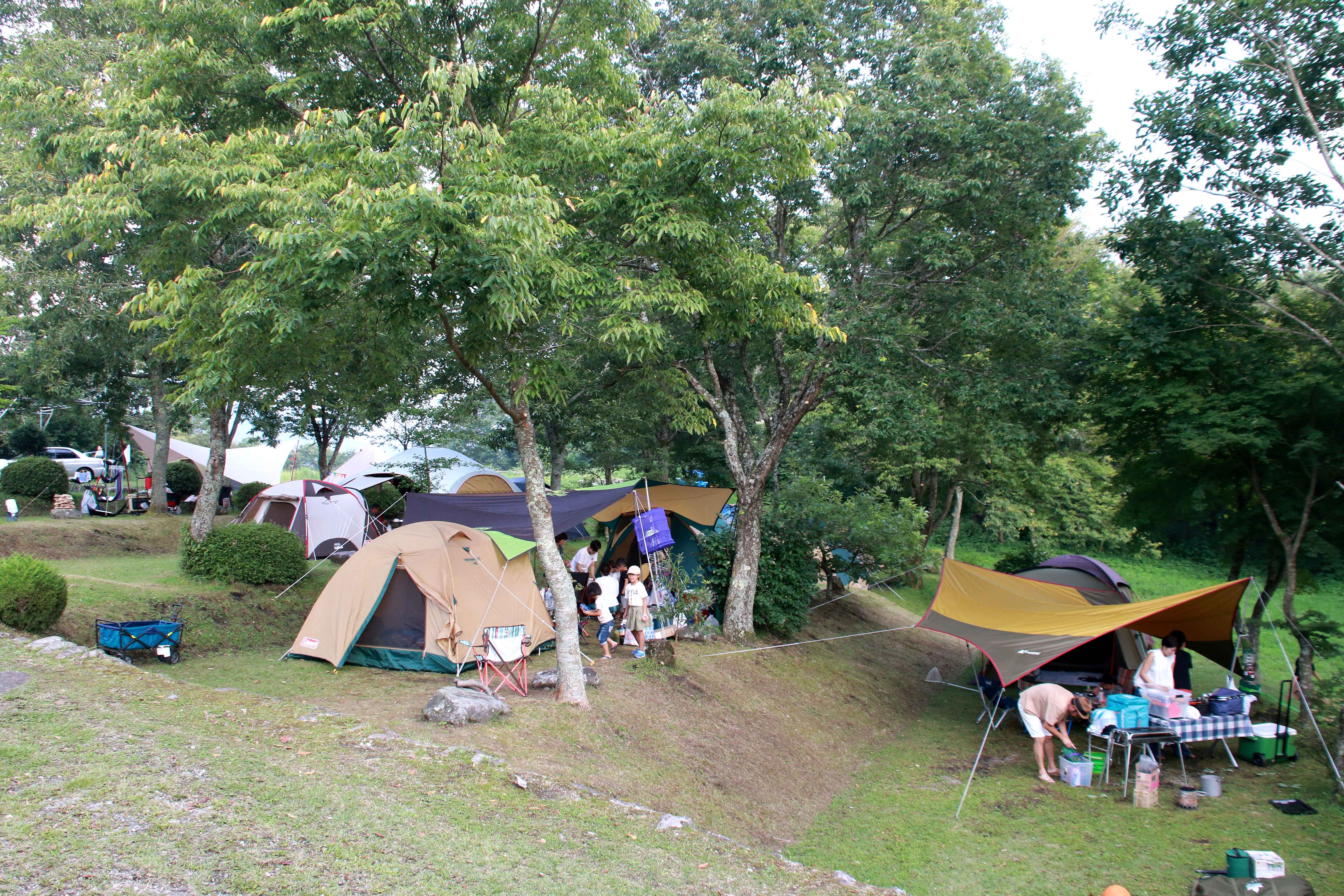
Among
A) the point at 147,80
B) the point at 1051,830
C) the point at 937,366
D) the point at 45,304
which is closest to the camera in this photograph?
the point at 1051,830

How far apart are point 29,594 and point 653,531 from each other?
688 centimetres

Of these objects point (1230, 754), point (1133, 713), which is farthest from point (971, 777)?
point (1230, 754)

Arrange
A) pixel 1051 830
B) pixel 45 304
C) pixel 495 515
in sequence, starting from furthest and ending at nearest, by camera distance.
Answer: pixel 45 304
pixel 495 515
pixel 1051 830

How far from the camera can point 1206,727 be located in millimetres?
7535

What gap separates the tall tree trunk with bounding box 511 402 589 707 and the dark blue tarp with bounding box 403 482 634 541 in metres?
4.11

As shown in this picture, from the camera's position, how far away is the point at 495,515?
12141 mm

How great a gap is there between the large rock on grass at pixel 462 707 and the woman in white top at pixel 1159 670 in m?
6.36

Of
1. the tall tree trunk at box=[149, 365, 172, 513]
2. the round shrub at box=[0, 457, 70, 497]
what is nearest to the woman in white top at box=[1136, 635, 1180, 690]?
the tall tree trunk at box=[149, 365, 172, 513]

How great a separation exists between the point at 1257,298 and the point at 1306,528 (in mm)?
2960

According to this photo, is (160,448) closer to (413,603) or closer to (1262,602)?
(413,603)

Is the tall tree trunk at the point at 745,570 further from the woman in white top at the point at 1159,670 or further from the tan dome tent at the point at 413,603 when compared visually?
the woman in white top at the point at 1159,670

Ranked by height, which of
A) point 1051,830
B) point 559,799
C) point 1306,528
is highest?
point 1306,528

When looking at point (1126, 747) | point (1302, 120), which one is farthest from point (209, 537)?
point (1302, 120)

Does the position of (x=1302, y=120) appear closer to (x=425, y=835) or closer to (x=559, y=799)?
(x=559, y=799)
